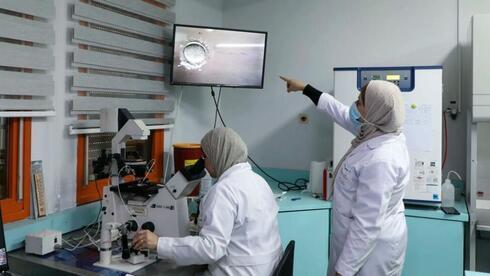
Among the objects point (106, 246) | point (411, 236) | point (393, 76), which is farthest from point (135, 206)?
point (393, 76)

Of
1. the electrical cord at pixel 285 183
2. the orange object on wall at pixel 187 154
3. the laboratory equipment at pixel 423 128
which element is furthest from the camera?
the electrical cord at pixel 285 183

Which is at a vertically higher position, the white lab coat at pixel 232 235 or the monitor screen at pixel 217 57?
the monitor screen at pixel 217 57

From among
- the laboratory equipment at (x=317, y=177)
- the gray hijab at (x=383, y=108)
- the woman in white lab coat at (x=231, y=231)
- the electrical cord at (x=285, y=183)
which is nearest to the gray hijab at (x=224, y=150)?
the woman in white lab coat at (x=231, y=231)

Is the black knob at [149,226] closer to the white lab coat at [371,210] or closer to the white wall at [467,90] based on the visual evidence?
the white lab coat at [371,210]

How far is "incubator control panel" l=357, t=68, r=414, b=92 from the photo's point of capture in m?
2.66

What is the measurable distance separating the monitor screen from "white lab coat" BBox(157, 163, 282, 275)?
1441 millimetres

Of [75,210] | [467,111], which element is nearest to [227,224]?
[75,210]

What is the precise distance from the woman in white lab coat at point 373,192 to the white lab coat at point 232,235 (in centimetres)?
38

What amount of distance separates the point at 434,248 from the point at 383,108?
48.6 inches

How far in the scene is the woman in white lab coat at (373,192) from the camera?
1767 mm

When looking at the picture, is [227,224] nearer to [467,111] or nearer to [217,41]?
[217,41]

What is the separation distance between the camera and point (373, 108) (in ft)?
6.06

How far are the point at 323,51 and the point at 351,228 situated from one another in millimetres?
2014

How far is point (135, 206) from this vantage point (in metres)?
1.95
